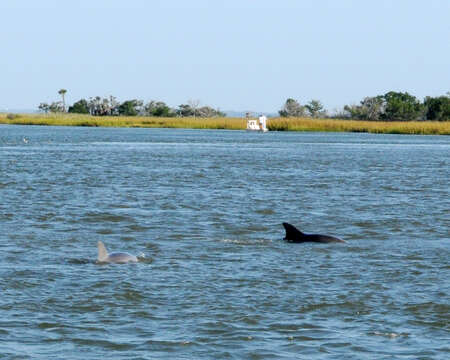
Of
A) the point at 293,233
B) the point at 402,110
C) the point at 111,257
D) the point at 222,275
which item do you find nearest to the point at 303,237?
the point at 293,233

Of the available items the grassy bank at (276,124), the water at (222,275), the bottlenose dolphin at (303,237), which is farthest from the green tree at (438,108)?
the bottlenose dolphin at (303,237)

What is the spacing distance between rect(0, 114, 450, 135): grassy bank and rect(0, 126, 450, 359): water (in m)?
84.9

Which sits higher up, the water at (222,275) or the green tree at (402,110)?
the green tree at (402,110)

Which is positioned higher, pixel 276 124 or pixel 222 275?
pixel 276 124

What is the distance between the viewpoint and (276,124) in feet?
455

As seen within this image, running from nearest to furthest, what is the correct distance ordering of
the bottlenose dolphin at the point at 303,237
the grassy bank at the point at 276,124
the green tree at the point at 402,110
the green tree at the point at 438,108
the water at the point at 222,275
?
the water at the point at 222,275
the bottlenose dolphin at the point at 303,237
the grassy bank at the point at 276,124
the green tree at the point at 438,108
the green tree at the point at 402,110

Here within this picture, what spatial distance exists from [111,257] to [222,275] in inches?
85.6

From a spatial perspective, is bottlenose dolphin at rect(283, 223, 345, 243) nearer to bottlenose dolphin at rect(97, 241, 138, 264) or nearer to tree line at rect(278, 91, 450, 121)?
bottlenose dolphin at rect(97, 241, 138, 264)

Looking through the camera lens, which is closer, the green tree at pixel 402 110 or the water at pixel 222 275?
the water at pixel 222 275

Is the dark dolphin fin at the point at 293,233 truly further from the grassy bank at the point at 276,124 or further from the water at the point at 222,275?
the grassy bank at the point at 276,124

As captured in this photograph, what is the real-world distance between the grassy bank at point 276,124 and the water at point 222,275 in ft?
279

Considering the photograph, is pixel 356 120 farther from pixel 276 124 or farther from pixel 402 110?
pixel 276 124

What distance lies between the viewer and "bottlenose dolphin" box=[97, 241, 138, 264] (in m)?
17.2

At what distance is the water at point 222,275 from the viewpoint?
1205 centimetres
